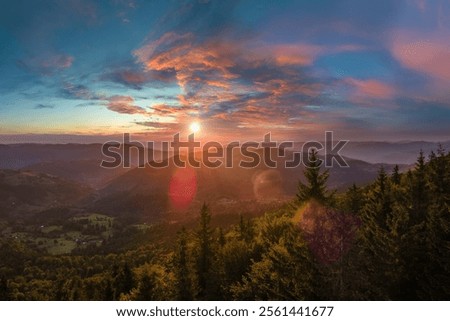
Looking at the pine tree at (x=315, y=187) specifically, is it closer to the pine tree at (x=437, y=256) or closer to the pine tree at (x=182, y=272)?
the pine tree at (x=437, y=256)

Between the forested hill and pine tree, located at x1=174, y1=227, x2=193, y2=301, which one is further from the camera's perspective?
pine tree, located at x1=174, y1=227, x2=193, y2=301

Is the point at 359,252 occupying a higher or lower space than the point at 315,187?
lower

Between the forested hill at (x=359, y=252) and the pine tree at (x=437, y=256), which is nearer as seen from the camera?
the pine tree at (x=437, y=256)

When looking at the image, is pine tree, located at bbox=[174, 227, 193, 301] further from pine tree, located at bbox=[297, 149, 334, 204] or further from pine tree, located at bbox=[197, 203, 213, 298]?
pine tree, located at bbox=[297, 149, 334, 204]

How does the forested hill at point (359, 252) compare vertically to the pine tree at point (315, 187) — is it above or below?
below

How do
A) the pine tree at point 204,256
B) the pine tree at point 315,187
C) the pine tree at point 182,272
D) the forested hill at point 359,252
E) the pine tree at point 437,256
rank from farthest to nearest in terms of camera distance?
the pine tree at point 204,256 < the pine tree at point 182,272 < the pine tree at point 315,187 < the forested hill at point 359,252 < the pine tree at point 437,256

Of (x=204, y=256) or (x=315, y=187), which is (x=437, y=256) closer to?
(x=315, y=187)

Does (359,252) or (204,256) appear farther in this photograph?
(204,256)

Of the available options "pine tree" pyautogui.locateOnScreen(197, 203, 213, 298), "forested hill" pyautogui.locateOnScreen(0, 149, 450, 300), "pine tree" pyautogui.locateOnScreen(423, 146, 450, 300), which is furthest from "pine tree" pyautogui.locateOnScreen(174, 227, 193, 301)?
"pine tree" pyautogui.locateOnScreen(423, 146, 450, 300)

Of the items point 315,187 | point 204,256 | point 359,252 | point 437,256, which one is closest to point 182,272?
point 204,256

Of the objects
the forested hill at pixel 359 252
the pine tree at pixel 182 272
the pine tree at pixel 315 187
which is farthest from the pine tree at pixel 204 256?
the pine tree at pixel 315 187

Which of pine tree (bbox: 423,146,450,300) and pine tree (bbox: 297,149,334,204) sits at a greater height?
pine tree (bbox: 297,149,334,204)

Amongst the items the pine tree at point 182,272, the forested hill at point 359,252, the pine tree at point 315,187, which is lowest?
the pine tree at point 182,272
